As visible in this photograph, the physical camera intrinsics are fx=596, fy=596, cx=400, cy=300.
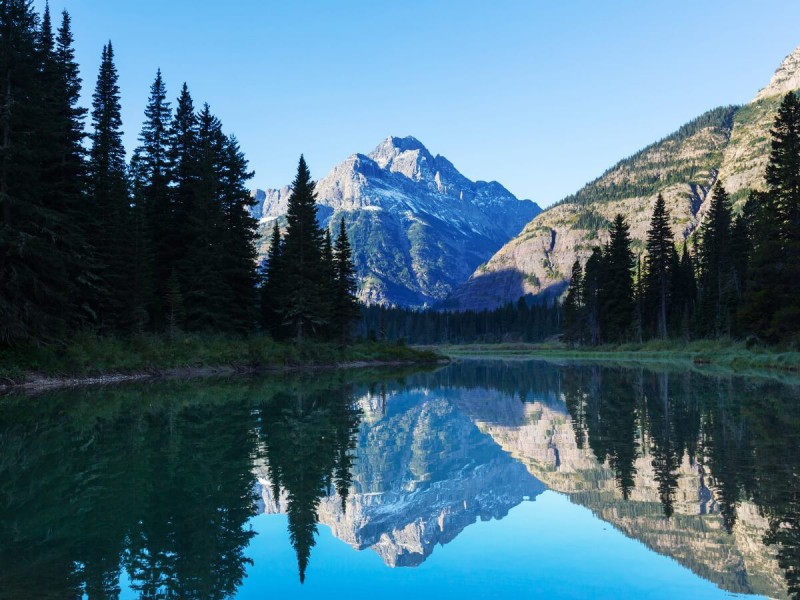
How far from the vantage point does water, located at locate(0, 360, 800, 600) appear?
7.12m

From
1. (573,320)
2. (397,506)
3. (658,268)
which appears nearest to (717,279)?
(658,268)

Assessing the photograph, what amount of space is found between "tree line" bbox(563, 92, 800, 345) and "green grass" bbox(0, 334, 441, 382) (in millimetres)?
38052

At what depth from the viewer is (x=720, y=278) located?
78.0m

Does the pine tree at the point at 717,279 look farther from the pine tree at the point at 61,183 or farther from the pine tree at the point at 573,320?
the pine tree at the point at 61,183

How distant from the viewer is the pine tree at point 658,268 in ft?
275

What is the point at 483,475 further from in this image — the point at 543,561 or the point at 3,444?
the point at 3,444

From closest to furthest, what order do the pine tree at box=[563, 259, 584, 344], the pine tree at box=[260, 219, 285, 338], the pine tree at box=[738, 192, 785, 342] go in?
1. the pine tree at box=[738, 192, 785, 342]
2. the pine tree at box=[260, 219, 285, 338]
3. the pine tree at box=[563, 259, 584, 344]

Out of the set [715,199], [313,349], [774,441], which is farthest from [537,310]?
[774,441]

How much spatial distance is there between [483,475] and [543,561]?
528 centimetres

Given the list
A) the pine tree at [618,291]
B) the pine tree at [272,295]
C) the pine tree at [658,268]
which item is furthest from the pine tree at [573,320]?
the pine tree at [272,295]

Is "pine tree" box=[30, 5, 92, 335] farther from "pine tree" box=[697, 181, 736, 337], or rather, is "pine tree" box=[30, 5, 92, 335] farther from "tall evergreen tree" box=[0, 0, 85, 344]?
"pine tree" box=[697, 181, 736, 337]

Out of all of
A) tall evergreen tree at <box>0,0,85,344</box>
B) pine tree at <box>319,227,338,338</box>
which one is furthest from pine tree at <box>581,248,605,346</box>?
tall evergreen tree at <box>0,0,85,344</box>

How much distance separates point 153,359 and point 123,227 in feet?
34.5

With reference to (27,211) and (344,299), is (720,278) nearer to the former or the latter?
(344,299)
